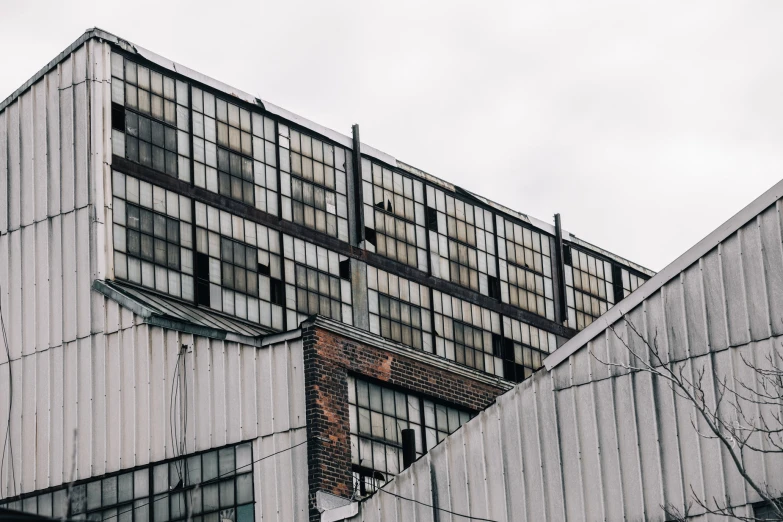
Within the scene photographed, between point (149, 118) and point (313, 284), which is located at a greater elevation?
point (149, 118)

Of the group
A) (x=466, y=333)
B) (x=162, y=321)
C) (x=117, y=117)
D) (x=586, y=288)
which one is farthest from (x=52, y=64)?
(x=586, y=288)

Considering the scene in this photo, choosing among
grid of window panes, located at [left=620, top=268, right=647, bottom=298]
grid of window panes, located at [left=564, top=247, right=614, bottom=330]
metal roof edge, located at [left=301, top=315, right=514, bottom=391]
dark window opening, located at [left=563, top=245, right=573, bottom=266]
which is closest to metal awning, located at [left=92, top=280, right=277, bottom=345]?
metal roof edge, located at [left=301, top=315, right=514, bottom=391]

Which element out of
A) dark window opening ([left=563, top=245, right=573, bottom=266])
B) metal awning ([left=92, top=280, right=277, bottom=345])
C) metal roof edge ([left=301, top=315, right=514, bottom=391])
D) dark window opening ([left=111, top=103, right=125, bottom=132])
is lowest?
metal roof edge ([left=301, top=315, right=514, bottom=391])

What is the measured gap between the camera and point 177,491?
33219 millimetres

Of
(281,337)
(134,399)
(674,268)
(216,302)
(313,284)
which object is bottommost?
(674,268)

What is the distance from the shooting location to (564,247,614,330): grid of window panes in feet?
170

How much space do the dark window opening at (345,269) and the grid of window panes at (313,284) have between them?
0.09 metres

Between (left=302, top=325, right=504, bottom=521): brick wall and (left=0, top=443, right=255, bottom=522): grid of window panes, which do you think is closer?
(left=302, top=325, right=504, bottom=521): brick wall

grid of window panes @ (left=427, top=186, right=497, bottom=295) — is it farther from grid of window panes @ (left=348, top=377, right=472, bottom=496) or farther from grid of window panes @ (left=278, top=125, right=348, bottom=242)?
grid of window panes @ (left=348, top=377, right=472, bottom=496)

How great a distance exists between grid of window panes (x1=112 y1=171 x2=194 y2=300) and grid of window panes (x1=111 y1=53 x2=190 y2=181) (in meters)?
0.79

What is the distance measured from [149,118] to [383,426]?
34.6ft

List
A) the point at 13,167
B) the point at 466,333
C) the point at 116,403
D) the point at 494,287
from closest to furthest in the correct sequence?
1. the point at 116,403
2. the point at 13,167
3. the point at 466,333
4. the point at 494,287

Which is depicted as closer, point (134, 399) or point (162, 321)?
point (162, 321)

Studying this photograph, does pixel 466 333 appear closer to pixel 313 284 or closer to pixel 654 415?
pixel 313 284
